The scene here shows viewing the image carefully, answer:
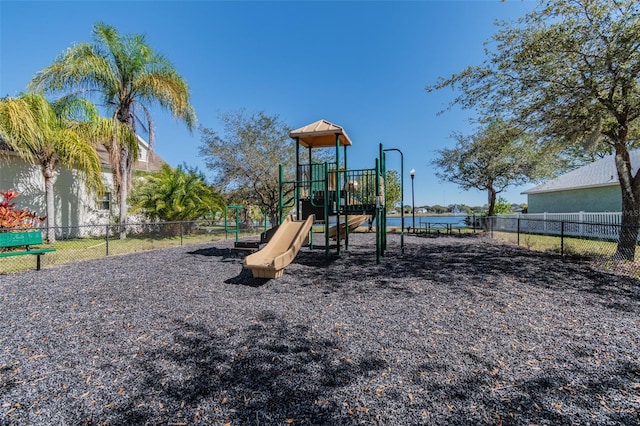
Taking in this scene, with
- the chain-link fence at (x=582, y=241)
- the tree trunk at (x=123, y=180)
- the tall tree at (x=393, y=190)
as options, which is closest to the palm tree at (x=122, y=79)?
the tree trunk at (x=123, y=180)

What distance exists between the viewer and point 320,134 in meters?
7.78

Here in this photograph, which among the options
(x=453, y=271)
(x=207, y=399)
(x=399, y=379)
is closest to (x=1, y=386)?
(x=207, y=399)

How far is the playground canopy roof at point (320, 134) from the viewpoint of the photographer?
7723mm

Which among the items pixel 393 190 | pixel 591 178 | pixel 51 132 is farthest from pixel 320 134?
pixel 393 190

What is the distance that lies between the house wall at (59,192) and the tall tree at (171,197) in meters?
1.65

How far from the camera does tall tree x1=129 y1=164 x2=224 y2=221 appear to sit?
44.9 ft

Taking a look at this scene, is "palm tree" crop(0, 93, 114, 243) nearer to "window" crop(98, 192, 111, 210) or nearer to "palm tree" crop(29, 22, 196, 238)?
"palm tree" crop(29, 22, 196, 238)

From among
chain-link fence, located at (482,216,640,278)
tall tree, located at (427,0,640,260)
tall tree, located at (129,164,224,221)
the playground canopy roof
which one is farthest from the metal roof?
tall tree, located at (129,164,224,221)

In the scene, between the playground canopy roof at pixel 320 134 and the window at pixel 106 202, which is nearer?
the playground canopy roof at pixel 320 134

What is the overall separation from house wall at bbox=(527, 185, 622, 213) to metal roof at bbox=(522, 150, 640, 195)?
16.2 inches

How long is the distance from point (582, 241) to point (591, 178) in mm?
7276

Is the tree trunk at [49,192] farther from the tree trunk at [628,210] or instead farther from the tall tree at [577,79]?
the tree trunk at [628,210]

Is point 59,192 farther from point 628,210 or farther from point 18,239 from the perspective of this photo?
point 628,210

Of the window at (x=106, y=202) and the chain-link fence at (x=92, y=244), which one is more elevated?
the window at (x=106, y=202)
